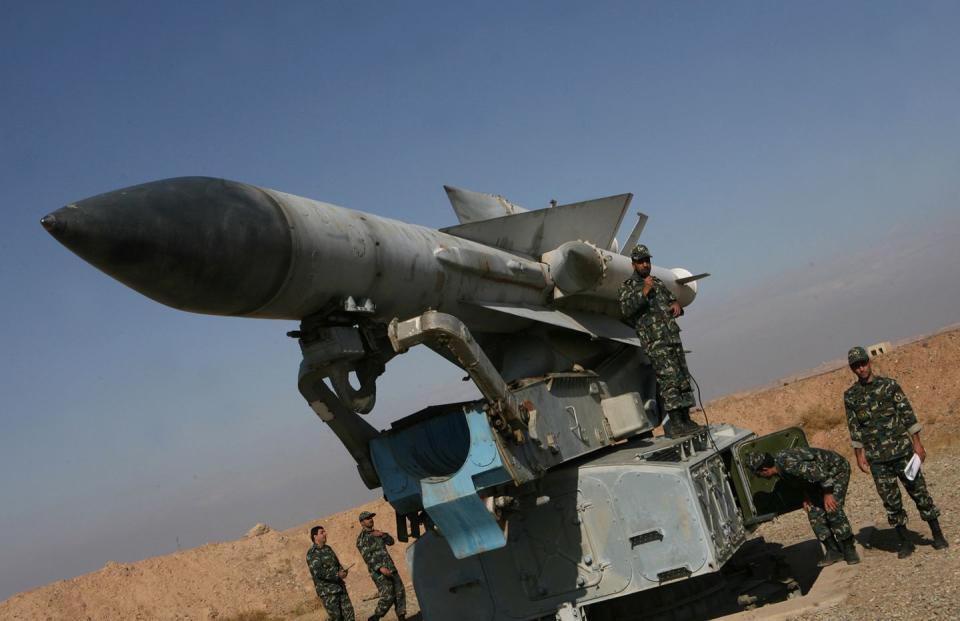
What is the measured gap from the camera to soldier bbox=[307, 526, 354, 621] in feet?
27.8

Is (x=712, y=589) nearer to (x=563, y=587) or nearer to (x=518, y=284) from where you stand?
(x=563, y=587)

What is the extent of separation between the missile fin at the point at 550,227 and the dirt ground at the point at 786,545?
349 cm

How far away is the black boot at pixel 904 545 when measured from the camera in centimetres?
638

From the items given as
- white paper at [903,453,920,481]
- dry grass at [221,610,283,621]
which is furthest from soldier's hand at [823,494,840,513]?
dry grass at [221,610,283,621]

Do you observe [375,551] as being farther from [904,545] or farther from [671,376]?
[904,545]

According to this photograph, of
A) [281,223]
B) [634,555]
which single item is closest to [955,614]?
[634,555]

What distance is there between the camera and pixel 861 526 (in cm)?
876

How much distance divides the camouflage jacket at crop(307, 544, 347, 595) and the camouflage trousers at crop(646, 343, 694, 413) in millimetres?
3628

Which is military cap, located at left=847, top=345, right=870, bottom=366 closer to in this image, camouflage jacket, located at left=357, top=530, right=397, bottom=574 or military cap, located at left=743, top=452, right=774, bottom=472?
military cap, located at left=743, top=452, right=774, bottom=472

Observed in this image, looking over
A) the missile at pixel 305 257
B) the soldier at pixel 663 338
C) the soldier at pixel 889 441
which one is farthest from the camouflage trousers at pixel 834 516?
the missile at pixel 305 257

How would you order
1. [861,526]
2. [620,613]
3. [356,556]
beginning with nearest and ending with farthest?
1. [620,613]
2. [861,526]
3. [356,556]

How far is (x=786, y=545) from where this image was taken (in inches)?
365

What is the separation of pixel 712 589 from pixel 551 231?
3319 millimetres

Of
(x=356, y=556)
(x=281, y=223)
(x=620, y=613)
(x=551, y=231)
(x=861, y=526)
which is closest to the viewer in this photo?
(x=281, y=223)
